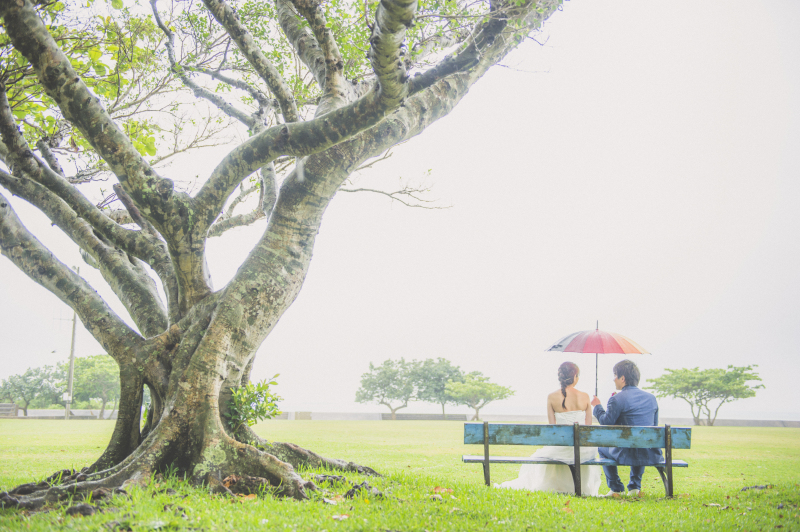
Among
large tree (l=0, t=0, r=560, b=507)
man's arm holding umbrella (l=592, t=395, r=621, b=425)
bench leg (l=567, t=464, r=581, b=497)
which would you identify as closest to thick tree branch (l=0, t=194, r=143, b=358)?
large tree (l=0, t=0, r=560, b=507)

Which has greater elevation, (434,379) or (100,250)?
(100,250)

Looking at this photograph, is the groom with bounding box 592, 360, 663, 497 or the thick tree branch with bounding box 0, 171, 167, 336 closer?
the groom with bounding box 592, 360, 663, 497

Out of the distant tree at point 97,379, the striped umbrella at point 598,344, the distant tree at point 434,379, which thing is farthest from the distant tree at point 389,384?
the striped umbrella at point 598,344

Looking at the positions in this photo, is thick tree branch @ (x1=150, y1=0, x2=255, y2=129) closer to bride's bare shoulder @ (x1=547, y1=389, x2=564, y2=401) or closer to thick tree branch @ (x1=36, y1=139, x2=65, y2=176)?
thick tree branch @ (x1=36, y1=139, x2=65, y2=176)

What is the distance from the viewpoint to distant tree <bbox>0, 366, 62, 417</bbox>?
44500 mm

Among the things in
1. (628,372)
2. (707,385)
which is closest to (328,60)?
(628,372)

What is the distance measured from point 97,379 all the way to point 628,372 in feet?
157

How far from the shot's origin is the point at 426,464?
1053 cm

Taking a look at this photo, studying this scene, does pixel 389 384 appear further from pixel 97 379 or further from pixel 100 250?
pixel 100 250

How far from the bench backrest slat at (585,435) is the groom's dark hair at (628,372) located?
2.28ft

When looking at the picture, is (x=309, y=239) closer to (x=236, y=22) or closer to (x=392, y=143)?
(x=392, y=143)

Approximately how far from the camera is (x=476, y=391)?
49.5m

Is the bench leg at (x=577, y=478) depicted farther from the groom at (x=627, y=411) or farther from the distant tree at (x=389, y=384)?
the distant tree at (x=389, y=384)

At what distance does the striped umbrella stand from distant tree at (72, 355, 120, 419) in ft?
149
